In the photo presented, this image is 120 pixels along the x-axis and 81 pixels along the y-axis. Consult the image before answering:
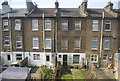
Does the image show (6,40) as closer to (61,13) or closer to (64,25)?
(64,25)

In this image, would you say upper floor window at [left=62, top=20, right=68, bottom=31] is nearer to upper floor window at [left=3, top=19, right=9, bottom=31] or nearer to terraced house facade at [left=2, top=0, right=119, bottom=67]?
terraced house facade at [left=2, top=0, right=119, bottom=67]

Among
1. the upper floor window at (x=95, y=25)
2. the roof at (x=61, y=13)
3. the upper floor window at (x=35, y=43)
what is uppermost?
the roof at (x=61, y=13)

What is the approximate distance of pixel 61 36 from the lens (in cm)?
1377

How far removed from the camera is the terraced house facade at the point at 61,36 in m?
13.6

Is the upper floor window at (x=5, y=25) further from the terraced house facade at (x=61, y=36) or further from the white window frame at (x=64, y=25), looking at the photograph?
the white window frame at (x=64, y=25)

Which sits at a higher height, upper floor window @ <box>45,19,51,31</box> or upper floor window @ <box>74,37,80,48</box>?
upper floor window @ <box>45,19,51,31</box>

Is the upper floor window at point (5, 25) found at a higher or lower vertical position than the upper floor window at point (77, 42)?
higher

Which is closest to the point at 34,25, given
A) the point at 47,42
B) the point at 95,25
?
the point at 47,42

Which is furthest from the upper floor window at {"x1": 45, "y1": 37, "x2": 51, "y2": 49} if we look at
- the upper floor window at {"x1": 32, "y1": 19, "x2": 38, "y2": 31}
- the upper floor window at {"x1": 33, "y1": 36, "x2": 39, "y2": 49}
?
the upper floor window at {"x1": 32, "y1": 19, "x2": 38, "y2": 31}

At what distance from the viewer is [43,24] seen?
13.7 metres

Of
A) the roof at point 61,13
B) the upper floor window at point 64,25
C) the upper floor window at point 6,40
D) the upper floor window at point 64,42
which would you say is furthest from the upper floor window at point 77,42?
the upper floor window at point 6,40

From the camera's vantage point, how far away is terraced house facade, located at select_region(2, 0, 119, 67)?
1362cm

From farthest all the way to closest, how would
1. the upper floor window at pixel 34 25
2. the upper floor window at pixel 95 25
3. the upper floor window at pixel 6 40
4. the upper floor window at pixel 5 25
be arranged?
1. the upper floor window at pixel 6 40
2. the upper floor window at pixel 5 25
3. the upper floor window at pixel 34 25
4. the upper floor window at pixel 95 25

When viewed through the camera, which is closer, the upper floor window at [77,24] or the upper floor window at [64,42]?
the upper floor window at [77,24]
